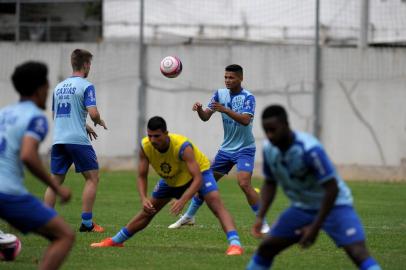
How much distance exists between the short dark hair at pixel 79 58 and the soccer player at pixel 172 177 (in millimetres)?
2703

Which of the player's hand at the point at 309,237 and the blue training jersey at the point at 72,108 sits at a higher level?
the blue training jersey at the point at 72,108

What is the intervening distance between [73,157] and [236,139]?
2.46 m

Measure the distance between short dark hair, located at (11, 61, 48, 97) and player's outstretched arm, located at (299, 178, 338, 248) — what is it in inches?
101

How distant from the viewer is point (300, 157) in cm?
749

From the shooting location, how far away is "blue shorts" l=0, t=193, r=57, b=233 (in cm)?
746

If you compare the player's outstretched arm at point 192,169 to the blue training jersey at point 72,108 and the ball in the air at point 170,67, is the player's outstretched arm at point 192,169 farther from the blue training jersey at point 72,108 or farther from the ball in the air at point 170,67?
the ball in the air at point 170,67

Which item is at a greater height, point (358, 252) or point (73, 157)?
point (73, 157)

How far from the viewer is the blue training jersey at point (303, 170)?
7.45 m

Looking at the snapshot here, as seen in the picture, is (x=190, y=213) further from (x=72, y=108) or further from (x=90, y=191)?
(x=72, y=108)

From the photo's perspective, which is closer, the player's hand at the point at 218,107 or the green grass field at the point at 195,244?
the green grass field at the point at 195,244

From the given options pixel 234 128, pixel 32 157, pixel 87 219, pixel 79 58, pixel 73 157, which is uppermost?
pixel 79 58

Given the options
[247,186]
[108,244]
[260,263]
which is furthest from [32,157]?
[247,186]

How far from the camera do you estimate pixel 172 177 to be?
33.7 feet

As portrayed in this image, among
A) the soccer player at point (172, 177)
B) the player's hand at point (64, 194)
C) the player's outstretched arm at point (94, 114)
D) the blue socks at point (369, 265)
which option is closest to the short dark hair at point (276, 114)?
the blue socks at point (369, 265)
